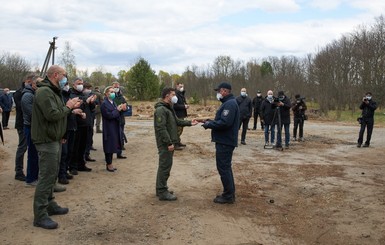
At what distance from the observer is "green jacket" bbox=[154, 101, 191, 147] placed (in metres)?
6.67

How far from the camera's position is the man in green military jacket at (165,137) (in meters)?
6.70

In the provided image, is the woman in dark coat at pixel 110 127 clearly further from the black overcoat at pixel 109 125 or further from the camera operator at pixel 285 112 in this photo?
the camera operator at pixel 285 112

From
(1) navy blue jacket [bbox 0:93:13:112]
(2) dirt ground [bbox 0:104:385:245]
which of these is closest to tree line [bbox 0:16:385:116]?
(1) navy blue jacket [bbox 0:93:13:112]

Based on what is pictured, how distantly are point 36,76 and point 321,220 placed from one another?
17.7 ft

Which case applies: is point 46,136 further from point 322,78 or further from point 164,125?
point 322,78

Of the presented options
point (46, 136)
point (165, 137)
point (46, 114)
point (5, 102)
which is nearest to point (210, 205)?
point (165, 137)

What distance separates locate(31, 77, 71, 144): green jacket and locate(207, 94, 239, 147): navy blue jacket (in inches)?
96.4

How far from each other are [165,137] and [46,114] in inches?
83.3

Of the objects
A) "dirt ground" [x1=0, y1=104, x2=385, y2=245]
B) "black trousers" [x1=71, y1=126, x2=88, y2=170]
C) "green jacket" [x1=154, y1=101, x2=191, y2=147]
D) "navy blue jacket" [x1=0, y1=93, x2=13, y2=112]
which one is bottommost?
"dirt ground" [x1=0, y1=104, x2=385, y2=245]

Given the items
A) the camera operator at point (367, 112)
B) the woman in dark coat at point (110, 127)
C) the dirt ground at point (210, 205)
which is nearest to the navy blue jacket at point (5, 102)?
the dirt ground at point (210, 205)

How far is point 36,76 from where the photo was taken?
23.6ft

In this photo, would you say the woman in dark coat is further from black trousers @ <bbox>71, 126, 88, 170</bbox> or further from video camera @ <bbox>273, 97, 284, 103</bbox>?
video camera @ <bbox>273, 97, 284, 103</bbox>

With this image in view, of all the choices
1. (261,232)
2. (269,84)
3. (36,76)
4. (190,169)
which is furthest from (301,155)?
(269,84)

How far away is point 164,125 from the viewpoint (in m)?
6.73
